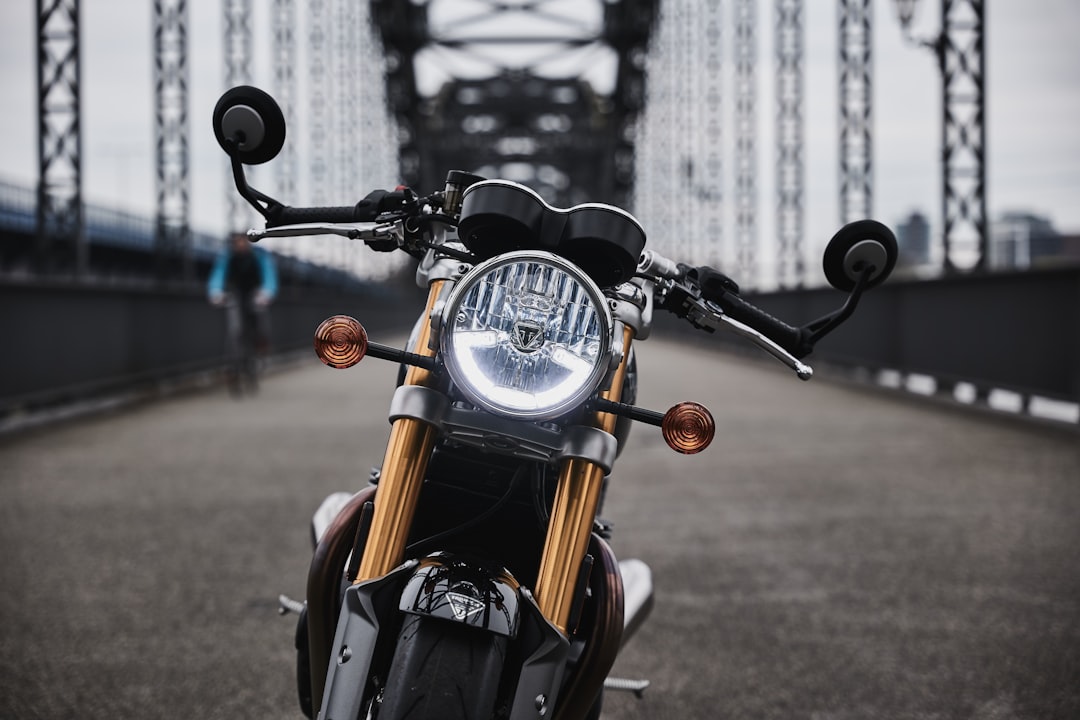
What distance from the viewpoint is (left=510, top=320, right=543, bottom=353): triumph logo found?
1604mm

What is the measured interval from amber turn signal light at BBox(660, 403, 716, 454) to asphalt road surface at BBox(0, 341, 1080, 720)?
1178 mm

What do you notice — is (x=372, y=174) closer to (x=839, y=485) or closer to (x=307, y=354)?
(x=307, y=354)

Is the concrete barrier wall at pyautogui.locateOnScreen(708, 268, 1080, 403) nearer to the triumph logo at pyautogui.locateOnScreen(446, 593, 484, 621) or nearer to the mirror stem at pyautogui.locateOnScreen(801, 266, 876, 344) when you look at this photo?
the mirror stem at pyautogui.locateOnScreen(801, 266, 876, 344)

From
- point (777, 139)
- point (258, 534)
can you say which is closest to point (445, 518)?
point (258, 534)

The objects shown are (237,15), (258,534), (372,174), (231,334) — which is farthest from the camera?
(372,174)

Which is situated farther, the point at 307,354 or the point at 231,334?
the point at 307,354

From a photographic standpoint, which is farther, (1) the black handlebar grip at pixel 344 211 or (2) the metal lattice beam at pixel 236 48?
(2) the metal lattice beam at pixel 236 48

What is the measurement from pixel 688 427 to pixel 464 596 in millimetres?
427

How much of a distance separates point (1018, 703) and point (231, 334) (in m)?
9.10

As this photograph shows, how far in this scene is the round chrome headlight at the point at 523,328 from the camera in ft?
5.24

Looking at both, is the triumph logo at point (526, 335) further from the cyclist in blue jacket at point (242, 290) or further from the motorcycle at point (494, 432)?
the cyclist in blue jacket at point (242, 290)

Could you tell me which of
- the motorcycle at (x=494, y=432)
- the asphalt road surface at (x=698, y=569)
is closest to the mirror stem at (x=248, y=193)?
the motorcycle at (x=494, y=432)

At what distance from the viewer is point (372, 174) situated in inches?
2163

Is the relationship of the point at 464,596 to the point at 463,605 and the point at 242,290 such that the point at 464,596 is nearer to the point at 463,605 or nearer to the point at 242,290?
the point at 463,605
